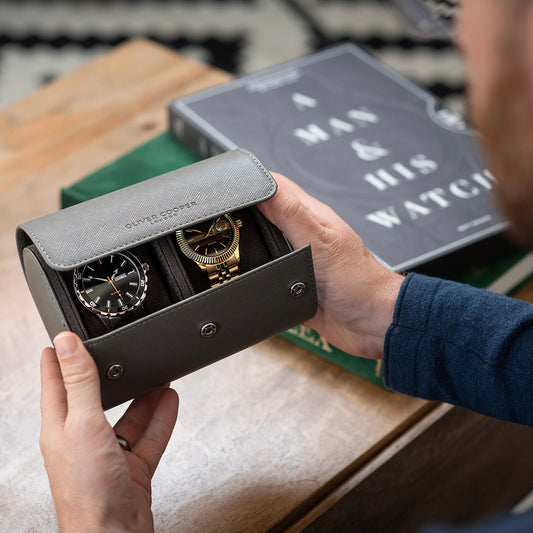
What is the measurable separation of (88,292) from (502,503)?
1.02m

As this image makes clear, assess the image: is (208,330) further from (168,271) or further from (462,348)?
(462,348)

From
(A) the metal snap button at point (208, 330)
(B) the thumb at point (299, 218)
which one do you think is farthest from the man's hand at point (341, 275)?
(A) the metal snap button at point (208, 330)

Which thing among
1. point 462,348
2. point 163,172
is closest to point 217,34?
point 163,172

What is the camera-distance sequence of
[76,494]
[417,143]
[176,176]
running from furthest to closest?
[417,143]
[176,176]
[76,494]

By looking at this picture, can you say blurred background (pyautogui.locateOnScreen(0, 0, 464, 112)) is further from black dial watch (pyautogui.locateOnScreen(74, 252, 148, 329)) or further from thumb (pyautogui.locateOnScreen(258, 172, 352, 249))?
black dial watch (pyautogui.locateOnScreen(74, 252, 148, 329))

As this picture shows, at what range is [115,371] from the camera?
75 centimetres

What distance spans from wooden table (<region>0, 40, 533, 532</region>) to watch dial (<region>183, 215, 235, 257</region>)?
0.23 m

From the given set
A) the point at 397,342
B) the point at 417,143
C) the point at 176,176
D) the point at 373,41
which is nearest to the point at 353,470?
the point at 397,342

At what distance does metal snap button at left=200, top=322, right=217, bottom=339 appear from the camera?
787 mm

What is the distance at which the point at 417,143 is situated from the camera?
117cm

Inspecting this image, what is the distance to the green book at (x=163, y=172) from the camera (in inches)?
38.9

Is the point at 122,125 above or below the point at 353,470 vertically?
above

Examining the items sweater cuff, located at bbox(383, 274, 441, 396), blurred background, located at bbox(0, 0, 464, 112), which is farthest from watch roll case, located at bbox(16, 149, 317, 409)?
blurred background, located at bbox(0, 0, 464, 112)

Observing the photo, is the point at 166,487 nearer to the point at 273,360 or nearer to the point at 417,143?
the point at 273,360
